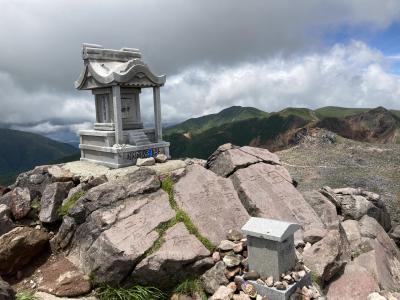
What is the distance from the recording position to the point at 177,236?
40.5 ft

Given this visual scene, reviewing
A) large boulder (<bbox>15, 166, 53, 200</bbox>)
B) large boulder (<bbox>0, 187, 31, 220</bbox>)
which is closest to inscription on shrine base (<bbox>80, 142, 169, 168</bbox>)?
Answer: large boulder (<bbox>15, 166, 53, 200</bbox>)

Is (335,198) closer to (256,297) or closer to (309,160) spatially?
(256,297)

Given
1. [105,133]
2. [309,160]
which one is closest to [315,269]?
[105,133]

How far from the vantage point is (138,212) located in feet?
43.3

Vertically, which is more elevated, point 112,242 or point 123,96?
point 123,96

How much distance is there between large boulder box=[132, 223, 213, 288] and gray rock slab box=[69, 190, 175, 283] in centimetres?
41

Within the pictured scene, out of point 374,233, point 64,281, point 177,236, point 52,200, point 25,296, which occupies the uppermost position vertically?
point 52,200

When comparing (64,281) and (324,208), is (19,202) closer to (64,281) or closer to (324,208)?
(64,281)

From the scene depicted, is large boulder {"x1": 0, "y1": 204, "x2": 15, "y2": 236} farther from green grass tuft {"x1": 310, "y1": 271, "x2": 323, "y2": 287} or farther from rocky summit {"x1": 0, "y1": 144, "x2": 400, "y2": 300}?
green grass tuft {"x1": 310, "y1": 271, "x2": 323, "y2": 287}

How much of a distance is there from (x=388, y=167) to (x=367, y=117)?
15402cm

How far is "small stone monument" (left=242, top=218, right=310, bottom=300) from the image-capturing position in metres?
10.0

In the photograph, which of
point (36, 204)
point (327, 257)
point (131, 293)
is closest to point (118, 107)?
point (36, 204)

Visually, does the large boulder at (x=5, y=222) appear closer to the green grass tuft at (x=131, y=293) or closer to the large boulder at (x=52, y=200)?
the large boulder at (x=52, y=200)

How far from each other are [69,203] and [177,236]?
17.6ft
